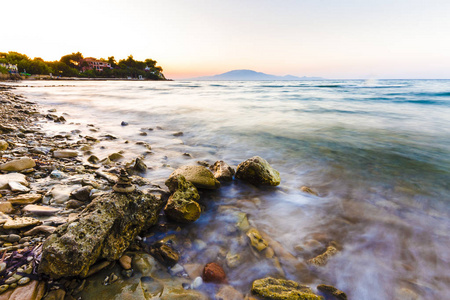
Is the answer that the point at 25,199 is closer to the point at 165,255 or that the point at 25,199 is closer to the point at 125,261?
the point at 125,261

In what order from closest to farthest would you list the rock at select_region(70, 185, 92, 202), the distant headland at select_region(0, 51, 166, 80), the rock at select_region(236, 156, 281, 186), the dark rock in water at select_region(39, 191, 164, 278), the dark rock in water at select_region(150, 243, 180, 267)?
the dark rock in water at select_region(39, 191, 164, 278) → the dark rock in water at select_region(150, 243, 180, 267) → the rock at select_region(70, 185, 92, 202) → the rock at select_region(236, 156, 281, 186) → the distant headland at select_region(0, 51, 166, 80)

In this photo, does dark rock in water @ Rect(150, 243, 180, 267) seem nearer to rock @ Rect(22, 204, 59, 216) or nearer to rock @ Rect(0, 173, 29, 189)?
rock @ Rect(22, 204, 59, 216)

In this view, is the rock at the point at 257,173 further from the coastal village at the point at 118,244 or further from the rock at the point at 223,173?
the coastal village at the point at 118,244

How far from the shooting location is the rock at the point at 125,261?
1.89 metres

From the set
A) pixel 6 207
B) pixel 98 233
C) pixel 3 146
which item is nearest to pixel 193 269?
pixel 98 233

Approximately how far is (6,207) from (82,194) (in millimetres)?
683

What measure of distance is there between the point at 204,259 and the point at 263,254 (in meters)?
0.69

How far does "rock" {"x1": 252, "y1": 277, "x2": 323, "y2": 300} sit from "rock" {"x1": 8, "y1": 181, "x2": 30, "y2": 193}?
3063 millimetres

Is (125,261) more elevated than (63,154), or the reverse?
(63,154)

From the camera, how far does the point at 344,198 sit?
373cm

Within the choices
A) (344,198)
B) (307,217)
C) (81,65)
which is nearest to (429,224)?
(344,198)

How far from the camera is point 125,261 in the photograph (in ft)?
6.32

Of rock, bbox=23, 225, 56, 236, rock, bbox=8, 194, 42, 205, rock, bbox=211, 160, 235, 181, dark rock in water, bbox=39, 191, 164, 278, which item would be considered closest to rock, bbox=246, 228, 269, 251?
dark rock in water, bbox=39, 191, 164, 278

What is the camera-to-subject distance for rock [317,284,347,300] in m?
1.93
